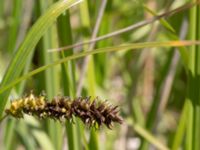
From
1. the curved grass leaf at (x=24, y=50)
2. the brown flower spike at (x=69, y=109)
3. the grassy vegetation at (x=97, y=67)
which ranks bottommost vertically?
the brown flower spike at (x=69, y=109)

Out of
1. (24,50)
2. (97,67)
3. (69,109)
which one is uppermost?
(97,67)

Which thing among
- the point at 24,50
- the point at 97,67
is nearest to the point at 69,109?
the point at 24,50

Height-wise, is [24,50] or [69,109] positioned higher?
[24,50]

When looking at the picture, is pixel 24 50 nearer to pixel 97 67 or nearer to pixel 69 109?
pixel 69 109

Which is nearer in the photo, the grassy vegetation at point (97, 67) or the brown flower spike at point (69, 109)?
the brown flower spike at point (69, 109)

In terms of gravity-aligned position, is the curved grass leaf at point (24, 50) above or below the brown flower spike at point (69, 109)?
above

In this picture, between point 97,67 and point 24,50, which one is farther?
point 97,67

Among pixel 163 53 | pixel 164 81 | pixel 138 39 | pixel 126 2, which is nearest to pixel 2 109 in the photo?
pixel 164 81

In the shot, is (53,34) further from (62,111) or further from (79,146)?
(62,111)
